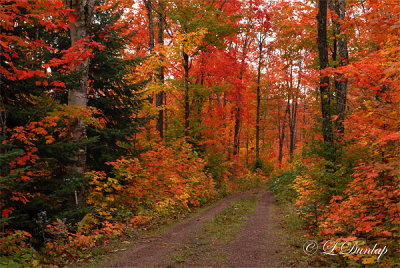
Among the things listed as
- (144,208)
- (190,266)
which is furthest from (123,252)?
(144,208)

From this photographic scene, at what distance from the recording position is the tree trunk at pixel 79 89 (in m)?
7.36

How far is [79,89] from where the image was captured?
7523 mm

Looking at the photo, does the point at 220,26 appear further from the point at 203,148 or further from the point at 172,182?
the point at 172,182

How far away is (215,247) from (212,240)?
2.22ft

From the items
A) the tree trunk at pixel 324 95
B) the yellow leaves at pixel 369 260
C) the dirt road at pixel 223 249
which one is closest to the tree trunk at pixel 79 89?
the dirt road at pixel 223 249

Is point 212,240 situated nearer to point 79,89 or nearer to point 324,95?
point 324,95

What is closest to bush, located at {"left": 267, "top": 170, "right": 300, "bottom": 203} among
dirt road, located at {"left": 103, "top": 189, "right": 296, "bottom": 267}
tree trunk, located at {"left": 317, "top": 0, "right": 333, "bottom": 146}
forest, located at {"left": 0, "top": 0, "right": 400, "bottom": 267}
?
forest, located at {"left": 0, "top": 0, "right": 400, "bottom": 267}

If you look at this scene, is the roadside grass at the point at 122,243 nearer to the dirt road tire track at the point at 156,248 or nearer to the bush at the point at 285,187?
the dirt road tire track at the point at 156,248

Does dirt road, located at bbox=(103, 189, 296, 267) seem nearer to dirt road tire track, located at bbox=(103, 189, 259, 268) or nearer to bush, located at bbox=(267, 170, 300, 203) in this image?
dirt road tire track, located at bbox=(103, 189, 259, 268)

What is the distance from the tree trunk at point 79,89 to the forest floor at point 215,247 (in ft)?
9.10

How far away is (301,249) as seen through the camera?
5941 millimetres

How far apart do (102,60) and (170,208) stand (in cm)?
637

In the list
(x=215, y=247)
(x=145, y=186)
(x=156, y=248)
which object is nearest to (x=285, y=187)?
(x=145, y=186)

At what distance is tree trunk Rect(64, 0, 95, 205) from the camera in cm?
736
